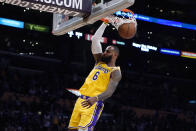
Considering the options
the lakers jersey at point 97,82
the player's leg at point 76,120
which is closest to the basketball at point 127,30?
the lakers jersey at point 97,82

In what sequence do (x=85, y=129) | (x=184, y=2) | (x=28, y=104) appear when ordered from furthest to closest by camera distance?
1. (x=184, y=2)
2. (x=28, y=104)
3. (x=85, y=129)

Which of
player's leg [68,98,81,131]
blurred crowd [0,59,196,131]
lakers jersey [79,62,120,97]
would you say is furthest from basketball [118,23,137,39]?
blurred crowd [0,59,196,131]

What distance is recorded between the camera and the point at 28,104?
14633 millimetres

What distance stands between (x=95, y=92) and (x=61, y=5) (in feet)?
4.46

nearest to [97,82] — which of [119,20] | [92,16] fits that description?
[92,16]

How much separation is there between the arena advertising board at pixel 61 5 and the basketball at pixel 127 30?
70 centimetres

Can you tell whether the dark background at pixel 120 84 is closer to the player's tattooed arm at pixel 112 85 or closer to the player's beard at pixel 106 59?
the player's beard at pixel 106 59

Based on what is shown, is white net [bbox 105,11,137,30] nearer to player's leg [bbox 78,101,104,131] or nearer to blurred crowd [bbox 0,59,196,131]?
player's leg [bbox 78,101,104,131]

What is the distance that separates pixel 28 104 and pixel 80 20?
9854mm

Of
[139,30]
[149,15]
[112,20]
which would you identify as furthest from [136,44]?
[112,20]

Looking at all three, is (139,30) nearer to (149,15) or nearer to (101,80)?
(149,15)

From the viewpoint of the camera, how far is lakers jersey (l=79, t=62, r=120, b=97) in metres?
5.12

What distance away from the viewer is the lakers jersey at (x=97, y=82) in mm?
5121

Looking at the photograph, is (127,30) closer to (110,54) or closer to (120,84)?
(110,54)
